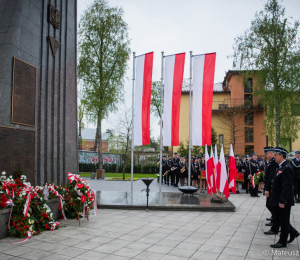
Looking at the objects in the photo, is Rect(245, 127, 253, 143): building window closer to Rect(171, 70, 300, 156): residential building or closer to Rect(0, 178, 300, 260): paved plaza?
Rect(171, 70, 300, 156): residential building

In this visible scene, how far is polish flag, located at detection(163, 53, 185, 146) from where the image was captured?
12.2 metres

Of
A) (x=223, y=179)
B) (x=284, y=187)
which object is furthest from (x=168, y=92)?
(x=284, y=187)

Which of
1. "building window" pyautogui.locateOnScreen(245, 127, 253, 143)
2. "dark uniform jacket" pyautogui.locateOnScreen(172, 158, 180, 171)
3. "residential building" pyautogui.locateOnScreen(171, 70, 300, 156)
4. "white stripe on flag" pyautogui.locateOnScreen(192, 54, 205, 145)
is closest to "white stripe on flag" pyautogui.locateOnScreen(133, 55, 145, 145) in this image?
"white stripe on flag" pyautogui.locateOnScreen(192, 54, 205, 145)

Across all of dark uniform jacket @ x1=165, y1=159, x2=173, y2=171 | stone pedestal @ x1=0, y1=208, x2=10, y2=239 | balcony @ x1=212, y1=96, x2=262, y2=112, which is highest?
balcony @ x1=212, y1=96, x2=262, y2=112

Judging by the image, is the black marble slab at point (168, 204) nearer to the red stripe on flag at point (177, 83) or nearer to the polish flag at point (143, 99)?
the polish flag at point (143, 99)

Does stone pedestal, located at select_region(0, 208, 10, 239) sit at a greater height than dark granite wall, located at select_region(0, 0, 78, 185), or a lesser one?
lesser

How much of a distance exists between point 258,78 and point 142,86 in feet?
51.2

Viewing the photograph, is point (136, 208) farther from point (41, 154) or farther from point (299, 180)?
point (299, 180)

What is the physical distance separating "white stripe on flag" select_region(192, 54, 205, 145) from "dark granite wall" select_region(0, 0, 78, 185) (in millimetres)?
5478

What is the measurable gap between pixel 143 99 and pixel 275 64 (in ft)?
53.0

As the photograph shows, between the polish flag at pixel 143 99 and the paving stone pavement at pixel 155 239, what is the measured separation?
Result: 4.36 metres

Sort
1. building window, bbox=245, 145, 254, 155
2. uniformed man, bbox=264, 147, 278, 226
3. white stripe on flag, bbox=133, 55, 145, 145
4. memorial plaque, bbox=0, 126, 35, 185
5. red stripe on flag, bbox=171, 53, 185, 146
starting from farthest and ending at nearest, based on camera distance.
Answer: building window, bbox=245, 145, 254, 155 → red stripe on flag, bbox=171, 53, 185, 146 → white stripe on flag, bbox=133, 55, 145, 145 → uniformed man, bbox=264, 147, 278, 226 → memorial plaque, bbox=0, 126, 35, 185

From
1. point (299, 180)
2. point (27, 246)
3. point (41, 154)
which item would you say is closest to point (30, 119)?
point (41, 154)

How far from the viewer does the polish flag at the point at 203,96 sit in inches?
477
